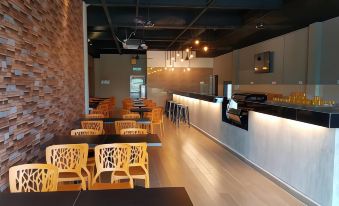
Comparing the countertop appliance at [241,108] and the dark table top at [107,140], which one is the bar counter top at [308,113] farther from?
the dark table top at [107,140]

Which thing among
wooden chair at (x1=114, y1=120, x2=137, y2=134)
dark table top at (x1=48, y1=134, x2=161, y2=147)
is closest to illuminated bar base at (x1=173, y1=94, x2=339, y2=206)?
dark table top at (x1=48, y1=134, x2=161, y2=147)

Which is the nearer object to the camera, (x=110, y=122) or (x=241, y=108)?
(x=241, y=108)

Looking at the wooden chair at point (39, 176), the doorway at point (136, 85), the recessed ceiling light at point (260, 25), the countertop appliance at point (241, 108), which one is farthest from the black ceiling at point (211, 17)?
the wooden chair at point (39, 176)

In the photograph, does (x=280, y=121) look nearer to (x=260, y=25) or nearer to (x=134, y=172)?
(x=134, y=172)

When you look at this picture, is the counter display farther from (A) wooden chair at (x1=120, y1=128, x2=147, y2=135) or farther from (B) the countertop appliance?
(A) wooden chair at (x1=120, y1=128, x2=147, y2=135)

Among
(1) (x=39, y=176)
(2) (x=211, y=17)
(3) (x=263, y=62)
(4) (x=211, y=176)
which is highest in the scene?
(2) (x=211, y=17)

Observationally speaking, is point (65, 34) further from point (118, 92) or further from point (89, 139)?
point (118, 92)

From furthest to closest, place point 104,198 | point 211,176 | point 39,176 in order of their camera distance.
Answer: point 211,176, point 39,176, point 104,198

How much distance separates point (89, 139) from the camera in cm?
362

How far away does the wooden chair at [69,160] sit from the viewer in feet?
9.36

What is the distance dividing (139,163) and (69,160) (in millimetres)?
700

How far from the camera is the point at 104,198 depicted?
1.78 m

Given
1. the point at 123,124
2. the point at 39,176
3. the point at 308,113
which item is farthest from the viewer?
the point at 123,124

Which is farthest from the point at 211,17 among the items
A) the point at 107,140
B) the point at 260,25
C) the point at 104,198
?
the point at 104,198
